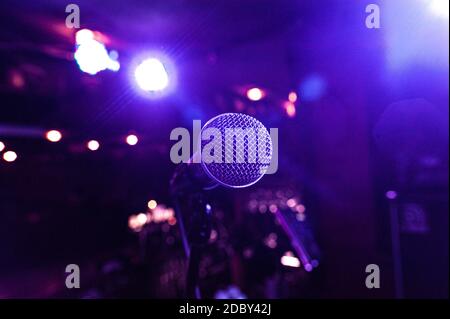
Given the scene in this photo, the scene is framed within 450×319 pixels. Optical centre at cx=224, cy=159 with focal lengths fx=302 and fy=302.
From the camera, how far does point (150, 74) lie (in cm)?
211

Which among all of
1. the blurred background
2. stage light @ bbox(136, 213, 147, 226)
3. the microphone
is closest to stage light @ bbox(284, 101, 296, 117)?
the blurred background

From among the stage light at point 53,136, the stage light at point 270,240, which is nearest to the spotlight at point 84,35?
the stage light at point 53,136

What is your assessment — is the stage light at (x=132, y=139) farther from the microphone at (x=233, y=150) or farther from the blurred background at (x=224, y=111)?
the microphone at (x=233, y=150)

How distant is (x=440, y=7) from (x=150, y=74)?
2.68 metres

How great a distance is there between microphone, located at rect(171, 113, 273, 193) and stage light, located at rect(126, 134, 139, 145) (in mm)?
1038

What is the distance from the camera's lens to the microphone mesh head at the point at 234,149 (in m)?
1.07

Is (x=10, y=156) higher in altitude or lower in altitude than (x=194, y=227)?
higher

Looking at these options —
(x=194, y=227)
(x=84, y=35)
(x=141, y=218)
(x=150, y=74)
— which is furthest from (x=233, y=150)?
(x=141, y=218)

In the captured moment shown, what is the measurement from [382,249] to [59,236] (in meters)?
3.69

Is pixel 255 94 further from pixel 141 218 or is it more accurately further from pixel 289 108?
pixel 141 218

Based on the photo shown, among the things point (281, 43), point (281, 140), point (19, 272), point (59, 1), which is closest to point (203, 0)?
point (59, 1)

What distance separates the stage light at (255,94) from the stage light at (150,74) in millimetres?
1633

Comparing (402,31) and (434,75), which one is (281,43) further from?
(434,75)

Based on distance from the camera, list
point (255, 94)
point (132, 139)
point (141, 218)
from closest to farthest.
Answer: point (132, 139), point (255, 94), point (141, 218)
